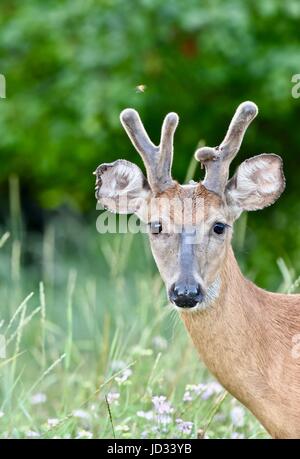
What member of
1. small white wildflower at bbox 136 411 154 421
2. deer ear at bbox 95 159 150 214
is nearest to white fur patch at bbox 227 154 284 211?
deer ear at bbox 95 159 150 214

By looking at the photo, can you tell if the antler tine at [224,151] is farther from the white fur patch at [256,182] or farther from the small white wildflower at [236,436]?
the small white wildflower at [236,436]

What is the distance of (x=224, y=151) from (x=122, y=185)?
1.50ft


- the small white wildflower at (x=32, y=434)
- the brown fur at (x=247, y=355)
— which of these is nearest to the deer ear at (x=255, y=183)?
the brown fur at (x=247, y=355)

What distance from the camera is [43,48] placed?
28.4 ft

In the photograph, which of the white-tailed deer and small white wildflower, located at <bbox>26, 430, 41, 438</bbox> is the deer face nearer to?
the white-tailed deer

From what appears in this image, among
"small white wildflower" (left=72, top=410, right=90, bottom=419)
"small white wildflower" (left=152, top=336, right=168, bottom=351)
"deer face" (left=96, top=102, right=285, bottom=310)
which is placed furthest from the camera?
"small white wildflower" (left=152, top=336, right=168, bottom=351)

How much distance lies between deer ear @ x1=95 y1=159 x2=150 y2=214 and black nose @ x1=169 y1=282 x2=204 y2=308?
52 cm

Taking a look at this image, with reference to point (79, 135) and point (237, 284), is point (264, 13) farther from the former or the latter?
point (237, 284)

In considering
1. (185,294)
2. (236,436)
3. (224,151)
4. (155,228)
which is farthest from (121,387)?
(224,151)

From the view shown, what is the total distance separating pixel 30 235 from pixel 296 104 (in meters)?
3.79

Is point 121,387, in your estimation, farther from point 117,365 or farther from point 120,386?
point 117,365

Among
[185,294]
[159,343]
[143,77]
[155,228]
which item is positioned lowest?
[159,343]

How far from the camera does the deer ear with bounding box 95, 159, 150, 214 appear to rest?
13.8ft

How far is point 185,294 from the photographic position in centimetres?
383
